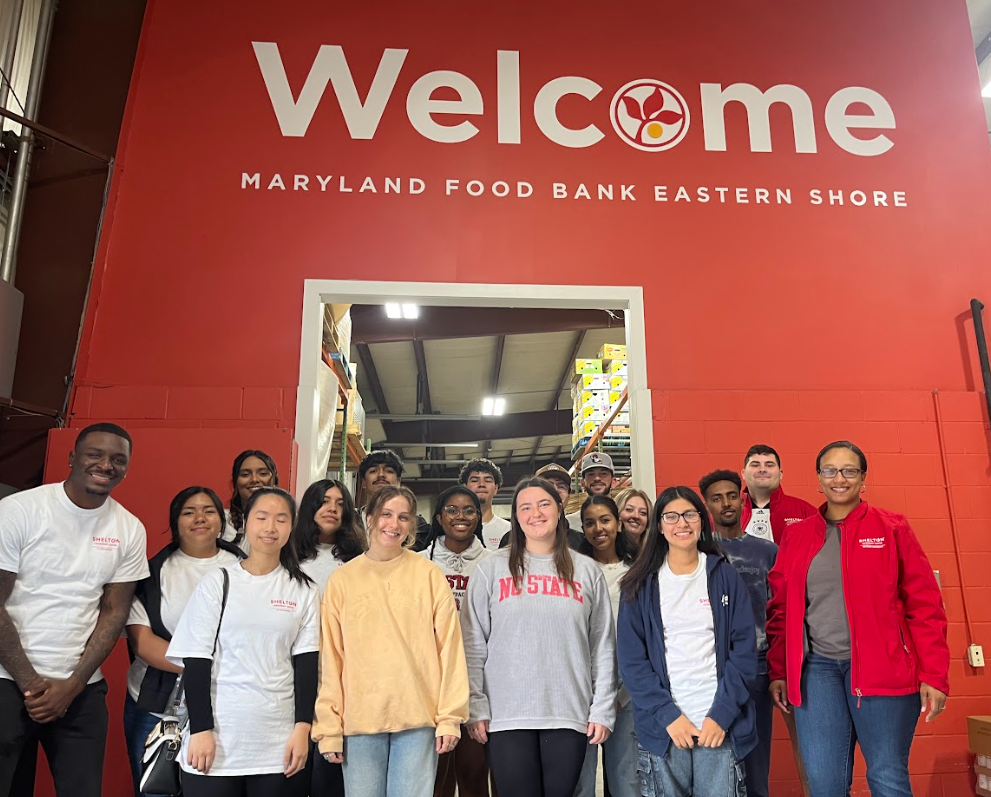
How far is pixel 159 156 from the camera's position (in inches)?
185

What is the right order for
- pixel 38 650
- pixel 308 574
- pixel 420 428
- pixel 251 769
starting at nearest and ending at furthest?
pixel 251 769, pixel 38 650, pixel 308 574, pixel 420 428

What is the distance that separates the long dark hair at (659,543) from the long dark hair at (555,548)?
0.21m

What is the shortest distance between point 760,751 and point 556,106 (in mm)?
3562

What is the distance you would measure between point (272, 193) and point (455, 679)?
9.99ft

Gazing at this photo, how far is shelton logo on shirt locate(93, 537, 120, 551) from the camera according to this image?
2.81 metres

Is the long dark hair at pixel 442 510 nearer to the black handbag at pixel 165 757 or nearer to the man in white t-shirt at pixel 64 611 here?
the black handbag at pixel 165 757

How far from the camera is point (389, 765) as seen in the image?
2621 mm

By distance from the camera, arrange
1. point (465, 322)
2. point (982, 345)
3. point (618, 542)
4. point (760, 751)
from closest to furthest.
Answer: point (760, 751) → point (618, 542) → point (982, 345) → point (465, 322)

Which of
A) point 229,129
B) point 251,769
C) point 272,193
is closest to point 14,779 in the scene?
point 251,769

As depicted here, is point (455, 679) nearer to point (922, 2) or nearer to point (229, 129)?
point (229, 129)

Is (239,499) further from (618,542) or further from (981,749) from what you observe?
(981,749)

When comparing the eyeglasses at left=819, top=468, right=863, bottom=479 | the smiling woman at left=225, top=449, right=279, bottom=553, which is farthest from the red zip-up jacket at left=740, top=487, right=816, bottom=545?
the smiling woman at left=225, top=449, right=279, bottom=553

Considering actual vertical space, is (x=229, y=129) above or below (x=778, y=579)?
above


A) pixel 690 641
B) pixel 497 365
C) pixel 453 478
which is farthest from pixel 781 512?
pixel 453 478
